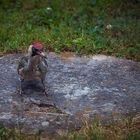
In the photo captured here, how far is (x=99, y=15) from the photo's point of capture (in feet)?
34.9

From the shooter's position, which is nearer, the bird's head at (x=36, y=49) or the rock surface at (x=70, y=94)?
the rock surface at (x=70, y=94)

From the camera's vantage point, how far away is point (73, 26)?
404 inches

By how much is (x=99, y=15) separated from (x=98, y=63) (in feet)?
5.61

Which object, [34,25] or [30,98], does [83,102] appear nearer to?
[30,98]

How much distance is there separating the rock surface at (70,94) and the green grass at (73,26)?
0.28 metres

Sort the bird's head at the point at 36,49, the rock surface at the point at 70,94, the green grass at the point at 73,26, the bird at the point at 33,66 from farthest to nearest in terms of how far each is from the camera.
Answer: the green grass at the point at 73,26
the bird at the point at 33,66
the bird's head at the point at 36,49
the rock surface at the point at 70,94

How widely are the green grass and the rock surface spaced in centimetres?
28

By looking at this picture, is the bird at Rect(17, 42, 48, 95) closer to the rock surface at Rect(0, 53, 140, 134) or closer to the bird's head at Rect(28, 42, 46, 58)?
the bird's head at Rect(28, 42, 46, 58)

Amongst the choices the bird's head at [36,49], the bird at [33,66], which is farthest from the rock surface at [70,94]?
the bird's head at [36,49]

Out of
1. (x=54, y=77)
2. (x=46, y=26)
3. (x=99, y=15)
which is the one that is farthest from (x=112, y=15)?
(x=54, y=77)

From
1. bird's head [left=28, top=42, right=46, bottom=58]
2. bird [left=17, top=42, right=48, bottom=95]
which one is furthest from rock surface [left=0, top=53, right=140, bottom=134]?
bird's head [left=28, top=42, right=46, bottom=58]

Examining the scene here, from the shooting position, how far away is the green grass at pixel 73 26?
9625 millimetres

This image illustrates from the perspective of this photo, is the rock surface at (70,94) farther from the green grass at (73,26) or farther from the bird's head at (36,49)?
the bird's head at (36,49)

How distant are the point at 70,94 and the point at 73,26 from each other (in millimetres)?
2348
